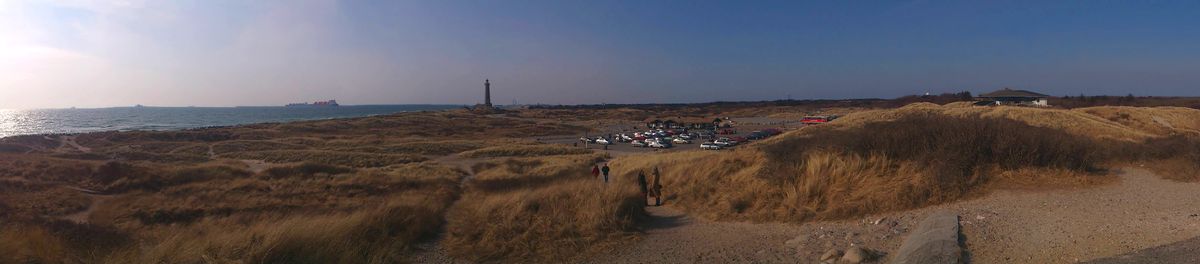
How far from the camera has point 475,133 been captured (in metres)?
90.6

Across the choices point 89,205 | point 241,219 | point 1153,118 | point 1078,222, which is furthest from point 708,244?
point 1153,118

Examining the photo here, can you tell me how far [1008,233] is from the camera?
7.46m

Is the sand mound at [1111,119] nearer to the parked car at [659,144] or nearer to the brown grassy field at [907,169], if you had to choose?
the brown grassy field at [907,169]

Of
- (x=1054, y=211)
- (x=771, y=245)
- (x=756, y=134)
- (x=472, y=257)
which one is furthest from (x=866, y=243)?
(x=756, y=134)

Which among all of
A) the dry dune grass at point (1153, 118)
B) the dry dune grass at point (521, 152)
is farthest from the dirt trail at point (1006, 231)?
the dry dune grass at point (521, 152)

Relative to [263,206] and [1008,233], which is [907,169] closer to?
[1008,233]

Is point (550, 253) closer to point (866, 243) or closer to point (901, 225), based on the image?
point (866, 243)

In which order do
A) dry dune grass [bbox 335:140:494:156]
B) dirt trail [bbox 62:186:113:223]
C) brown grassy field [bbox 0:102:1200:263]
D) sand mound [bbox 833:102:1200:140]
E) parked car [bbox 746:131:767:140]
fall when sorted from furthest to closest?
parked car [bbox 746:131:767:140], dry dune grass [bbox 335:140:494:156], sand mound [bbox 833:102:1200:140], dirt trail [bbox 62:186:113:223], brown grassy field [bbox 0:102:1200:263]

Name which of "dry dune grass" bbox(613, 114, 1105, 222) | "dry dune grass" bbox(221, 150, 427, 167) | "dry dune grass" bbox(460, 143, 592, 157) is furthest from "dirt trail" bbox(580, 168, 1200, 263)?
"dry dune grass" bbox(460, 143, 592, 157)

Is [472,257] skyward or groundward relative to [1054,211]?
groundward

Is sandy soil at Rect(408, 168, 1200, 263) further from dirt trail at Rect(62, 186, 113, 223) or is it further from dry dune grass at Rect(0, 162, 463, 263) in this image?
dirt trail at Rect(62, 186, 113, 223)

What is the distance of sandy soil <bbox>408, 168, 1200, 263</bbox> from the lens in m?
6.64

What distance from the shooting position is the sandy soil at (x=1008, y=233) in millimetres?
6637

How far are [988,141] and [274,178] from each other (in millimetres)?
30706
